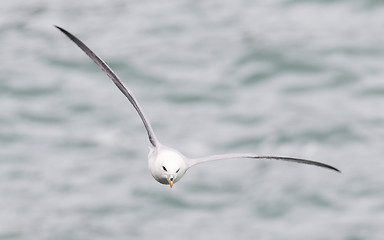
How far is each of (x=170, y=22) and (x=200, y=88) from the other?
5176mm

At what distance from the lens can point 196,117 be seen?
36562mm

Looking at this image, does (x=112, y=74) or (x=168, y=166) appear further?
(x=112, y=74)

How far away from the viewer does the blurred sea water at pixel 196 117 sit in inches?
1278

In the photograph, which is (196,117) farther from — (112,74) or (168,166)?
(168,166)

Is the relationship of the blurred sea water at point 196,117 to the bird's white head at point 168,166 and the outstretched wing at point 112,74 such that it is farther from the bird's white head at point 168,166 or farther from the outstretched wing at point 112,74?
the bird's white head at point 168,166

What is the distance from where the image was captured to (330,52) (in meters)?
38.8

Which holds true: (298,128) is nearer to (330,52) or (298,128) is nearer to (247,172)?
(247,172)

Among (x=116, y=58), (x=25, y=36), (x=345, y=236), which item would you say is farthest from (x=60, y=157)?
(x=345, y=236)

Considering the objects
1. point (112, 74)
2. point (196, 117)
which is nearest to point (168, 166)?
point (112, 74)

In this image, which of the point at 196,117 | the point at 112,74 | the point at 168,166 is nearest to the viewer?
the point at 168,166

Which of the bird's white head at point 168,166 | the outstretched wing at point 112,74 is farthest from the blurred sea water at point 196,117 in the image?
the bird's white head at point 168,166

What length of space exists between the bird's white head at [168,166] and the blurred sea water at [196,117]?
19640mm

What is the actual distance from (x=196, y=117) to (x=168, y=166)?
82.8ft

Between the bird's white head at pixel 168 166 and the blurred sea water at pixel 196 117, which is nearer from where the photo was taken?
the bird's white head at pixel 168 166
